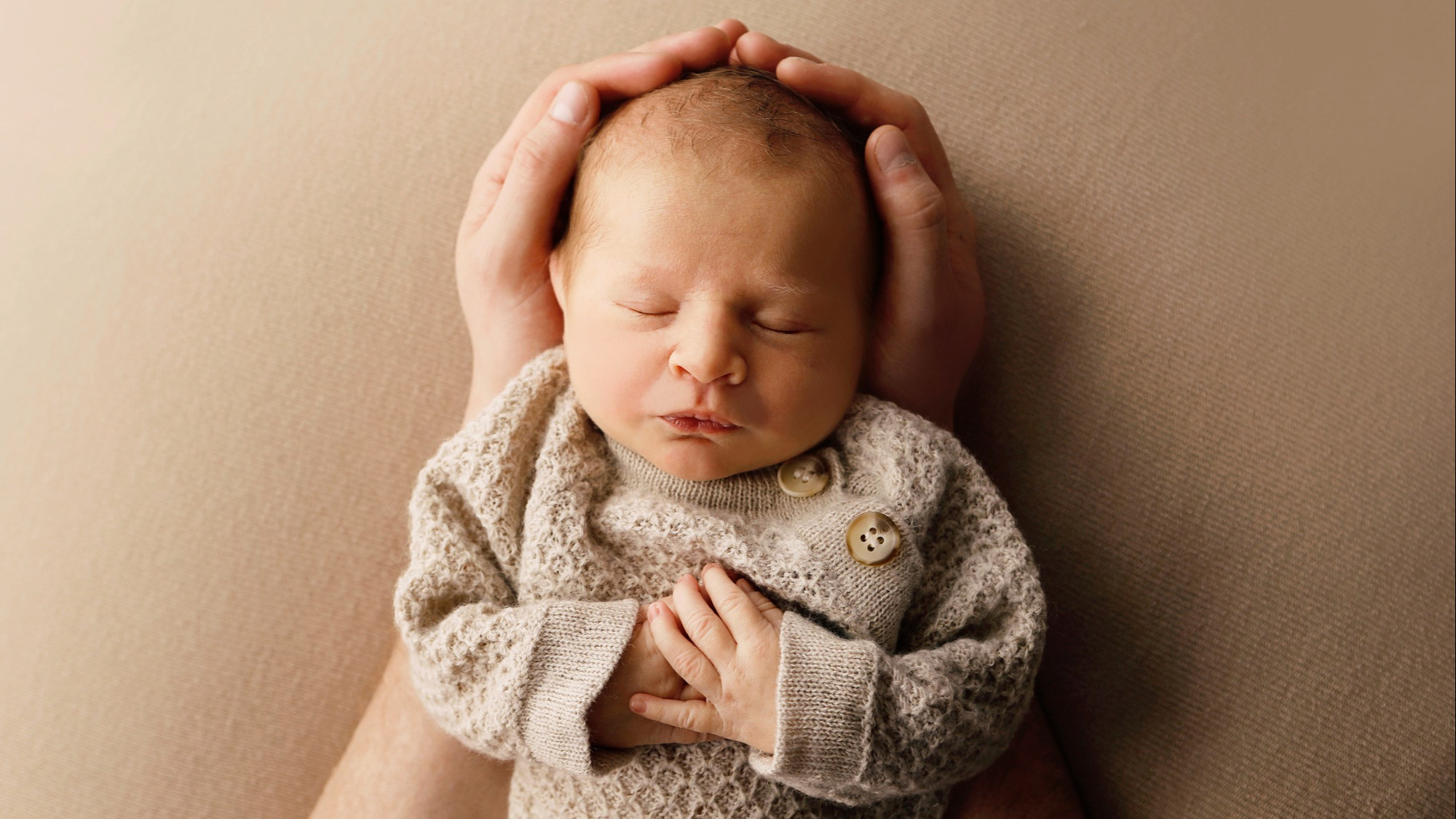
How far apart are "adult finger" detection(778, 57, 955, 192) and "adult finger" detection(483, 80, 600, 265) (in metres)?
0.28

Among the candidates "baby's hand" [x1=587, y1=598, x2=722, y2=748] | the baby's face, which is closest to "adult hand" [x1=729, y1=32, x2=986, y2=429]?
the baby's face

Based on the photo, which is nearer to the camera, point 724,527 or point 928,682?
point 928,682

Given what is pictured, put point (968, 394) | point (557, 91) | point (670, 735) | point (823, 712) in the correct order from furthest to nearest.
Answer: point (968, 394), point (557, 91), point (670, 735), point (823, 712)

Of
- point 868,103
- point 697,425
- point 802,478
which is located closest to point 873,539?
point 802,478

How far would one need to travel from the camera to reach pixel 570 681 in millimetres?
1104

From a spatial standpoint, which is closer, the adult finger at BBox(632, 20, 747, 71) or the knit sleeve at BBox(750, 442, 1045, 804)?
the knit sleeve at BBox(750, 442, 1045, 804)

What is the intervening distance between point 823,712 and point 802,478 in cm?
33

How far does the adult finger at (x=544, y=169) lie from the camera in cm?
131

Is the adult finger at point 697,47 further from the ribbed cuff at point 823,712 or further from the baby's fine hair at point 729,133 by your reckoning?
the ribbed cuff at point 823,712

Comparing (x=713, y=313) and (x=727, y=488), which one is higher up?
(x=713, y=313)

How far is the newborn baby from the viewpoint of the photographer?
1.11 meters

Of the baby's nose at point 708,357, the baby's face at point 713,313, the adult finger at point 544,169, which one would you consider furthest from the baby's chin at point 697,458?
the adult finger at point 544,169

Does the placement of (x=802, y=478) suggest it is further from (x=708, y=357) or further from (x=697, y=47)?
(x=697, y=47)

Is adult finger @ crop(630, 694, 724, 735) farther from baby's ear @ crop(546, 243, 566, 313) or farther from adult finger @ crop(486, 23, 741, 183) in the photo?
adult finger @ crop(486, 23, 741, 183)
